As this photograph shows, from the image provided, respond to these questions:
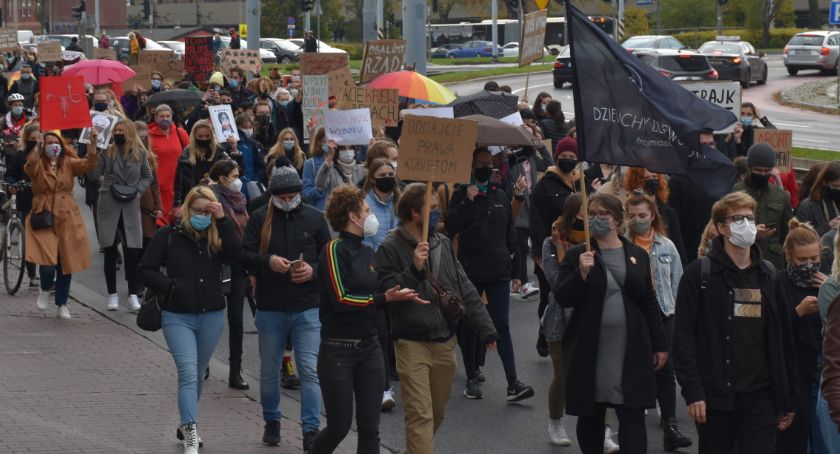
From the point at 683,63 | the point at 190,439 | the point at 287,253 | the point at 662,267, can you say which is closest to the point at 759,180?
the point at 662,267

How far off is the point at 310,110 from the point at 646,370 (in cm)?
977

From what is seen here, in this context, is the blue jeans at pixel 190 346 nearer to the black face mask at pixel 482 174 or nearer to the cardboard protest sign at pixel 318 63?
the black face mask at pixel 482 174

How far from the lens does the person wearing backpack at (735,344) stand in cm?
668

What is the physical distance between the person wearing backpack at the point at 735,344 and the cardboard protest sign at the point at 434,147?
1.79 m

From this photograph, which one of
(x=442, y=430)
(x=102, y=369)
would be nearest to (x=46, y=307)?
(x=102, y=369)

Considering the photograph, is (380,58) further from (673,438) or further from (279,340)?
(673,438)

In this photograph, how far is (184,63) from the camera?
2542cm

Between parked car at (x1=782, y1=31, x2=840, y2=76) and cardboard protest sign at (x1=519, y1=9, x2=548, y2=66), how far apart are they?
30924 millimetres

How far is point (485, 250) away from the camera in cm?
980

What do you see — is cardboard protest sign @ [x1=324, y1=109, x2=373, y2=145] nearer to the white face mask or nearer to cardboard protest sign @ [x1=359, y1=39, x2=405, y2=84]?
the white face mask

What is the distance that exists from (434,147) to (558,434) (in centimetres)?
205

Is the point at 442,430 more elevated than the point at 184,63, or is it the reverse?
the point at 184,63

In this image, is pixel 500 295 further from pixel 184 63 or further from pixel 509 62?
pixel 509 62

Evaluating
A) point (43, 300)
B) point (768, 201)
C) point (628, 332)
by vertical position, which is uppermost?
point (768, 201)
